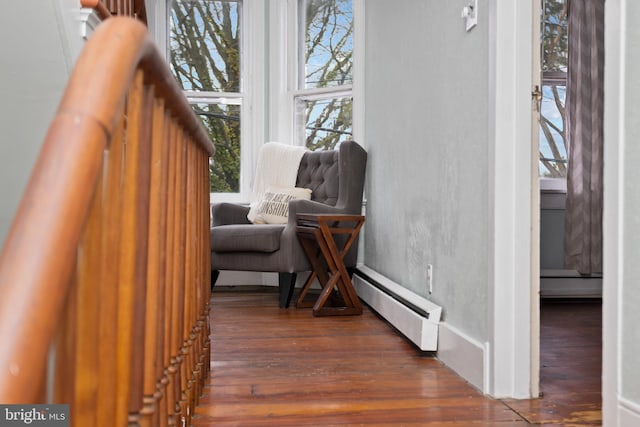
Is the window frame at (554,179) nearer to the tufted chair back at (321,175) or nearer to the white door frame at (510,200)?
the tufted chair back at (321,175)

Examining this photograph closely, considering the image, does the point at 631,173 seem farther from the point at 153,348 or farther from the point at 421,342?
the point at 421,342

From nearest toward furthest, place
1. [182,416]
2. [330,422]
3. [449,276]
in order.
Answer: [182,416] → [330,422] → [449,276]

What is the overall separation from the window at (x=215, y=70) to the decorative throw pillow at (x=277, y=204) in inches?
24.8

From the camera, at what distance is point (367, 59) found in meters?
4.55

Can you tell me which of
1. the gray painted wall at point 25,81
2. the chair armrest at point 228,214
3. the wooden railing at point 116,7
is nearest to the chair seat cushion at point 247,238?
the chair armrest at point 228,214

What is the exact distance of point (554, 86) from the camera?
457 cm

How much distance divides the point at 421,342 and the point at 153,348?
1.81 m

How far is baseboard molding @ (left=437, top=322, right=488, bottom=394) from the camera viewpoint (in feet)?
7.32

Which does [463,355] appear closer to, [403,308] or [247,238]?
[403,308]

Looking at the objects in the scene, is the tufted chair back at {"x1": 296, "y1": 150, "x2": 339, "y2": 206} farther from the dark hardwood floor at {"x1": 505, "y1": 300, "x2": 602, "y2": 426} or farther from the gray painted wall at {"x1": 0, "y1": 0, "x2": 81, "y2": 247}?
the gray painted wall at {"x1": 0, "y1": 0, "x2": 81, "y2": 247}

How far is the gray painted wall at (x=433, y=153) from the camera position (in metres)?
2.34

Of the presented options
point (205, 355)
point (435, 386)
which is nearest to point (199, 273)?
point (205, 355)

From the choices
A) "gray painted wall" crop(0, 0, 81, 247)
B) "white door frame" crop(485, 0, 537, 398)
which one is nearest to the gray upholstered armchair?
"white door frame" crop(485, 0, 537, 398)

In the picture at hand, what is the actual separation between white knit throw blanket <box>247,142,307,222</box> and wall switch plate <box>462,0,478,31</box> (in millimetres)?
2485
